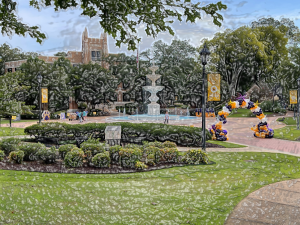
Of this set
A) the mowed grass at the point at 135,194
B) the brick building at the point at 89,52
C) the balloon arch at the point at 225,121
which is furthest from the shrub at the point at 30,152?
the brick building at the point at 89,52

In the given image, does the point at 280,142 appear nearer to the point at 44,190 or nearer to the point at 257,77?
the point at 44,190

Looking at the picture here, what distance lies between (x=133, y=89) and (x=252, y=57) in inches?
780

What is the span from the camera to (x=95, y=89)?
140 feet

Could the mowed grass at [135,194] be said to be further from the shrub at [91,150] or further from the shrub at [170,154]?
the shrub at [91,150]

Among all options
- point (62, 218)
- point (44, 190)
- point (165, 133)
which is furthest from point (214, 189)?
point (165, 133)

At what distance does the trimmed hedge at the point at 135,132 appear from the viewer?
1362 cm

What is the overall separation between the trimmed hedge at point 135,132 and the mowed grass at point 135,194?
437 cm

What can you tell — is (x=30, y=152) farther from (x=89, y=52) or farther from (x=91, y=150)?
(x=89, y=52)

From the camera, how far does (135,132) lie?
14070mm

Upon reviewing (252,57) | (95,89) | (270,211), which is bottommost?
(270,211)

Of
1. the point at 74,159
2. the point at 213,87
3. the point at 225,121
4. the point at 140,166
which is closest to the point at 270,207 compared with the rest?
the point at 140,166

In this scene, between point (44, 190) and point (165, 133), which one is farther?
point (165, 133)

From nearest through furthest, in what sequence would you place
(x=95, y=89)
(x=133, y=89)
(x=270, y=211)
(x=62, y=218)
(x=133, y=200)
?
(x=62, y=218)
(x=270, y=211)
(x=133, y=200)
(x=95, y=89)
(x=133, y=89)

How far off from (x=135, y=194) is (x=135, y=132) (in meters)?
7.78
